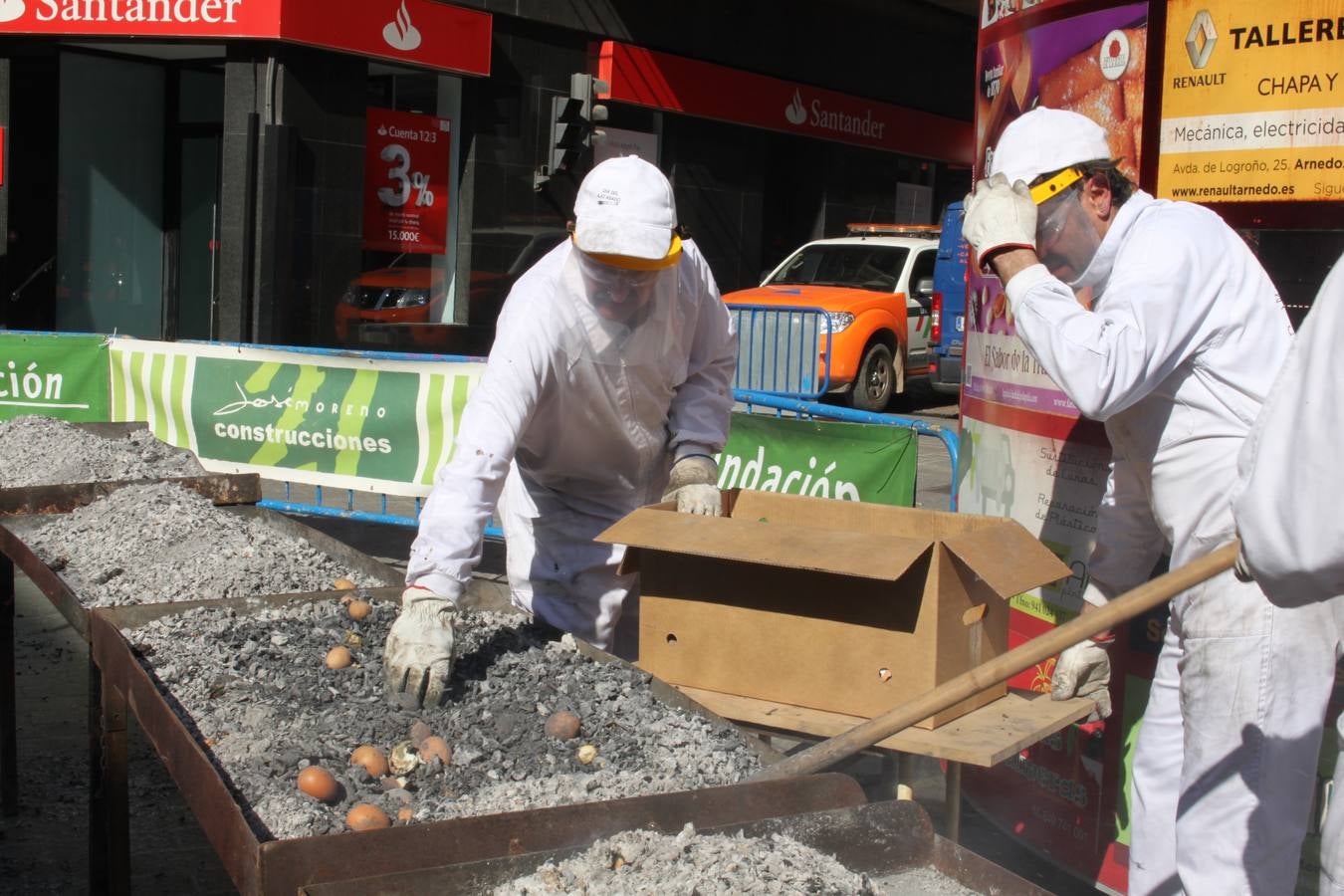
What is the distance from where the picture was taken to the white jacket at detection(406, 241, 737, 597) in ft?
11.1

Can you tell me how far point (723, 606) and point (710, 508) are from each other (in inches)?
14.3

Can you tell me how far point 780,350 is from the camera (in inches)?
501

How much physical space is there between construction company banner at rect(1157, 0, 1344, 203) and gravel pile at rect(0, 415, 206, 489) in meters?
4.26

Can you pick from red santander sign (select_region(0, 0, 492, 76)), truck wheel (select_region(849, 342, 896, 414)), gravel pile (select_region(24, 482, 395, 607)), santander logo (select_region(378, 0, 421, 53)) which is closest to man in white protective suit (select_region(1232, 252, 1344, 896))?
gravel pile (select_region(24, 482, 395, 607))

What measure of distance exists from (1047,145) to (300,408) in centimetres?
561

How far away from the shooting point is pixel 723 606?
142 inches

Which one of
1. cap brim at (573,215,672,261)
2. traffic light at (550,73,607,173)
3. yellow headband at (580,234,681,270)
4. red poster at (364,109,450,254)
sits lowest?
yellow headband at (580,234,681,270)

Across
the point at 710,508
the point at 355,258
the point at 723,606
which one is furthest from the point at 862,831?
the point at 355,258

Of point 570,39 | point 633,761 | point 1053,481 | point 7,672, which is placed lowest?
point 7,672

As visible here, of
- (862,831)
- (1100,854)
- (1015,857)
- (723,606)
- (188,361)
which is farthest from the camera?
(188,361)

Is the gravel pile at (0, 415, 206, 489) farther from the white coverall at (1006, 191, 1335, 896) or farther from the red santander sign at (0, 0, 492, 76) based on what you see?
the red santander sign at (0, 0, 492, 76)

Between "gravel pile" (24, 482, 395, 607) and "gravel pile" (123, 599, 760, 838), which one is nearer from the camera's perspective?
"gravel pile" (123, 599, 760, 838)

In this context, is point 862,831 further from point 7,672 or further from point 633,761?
point 7,672

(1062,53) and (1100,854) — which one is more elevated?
(1062,53)
